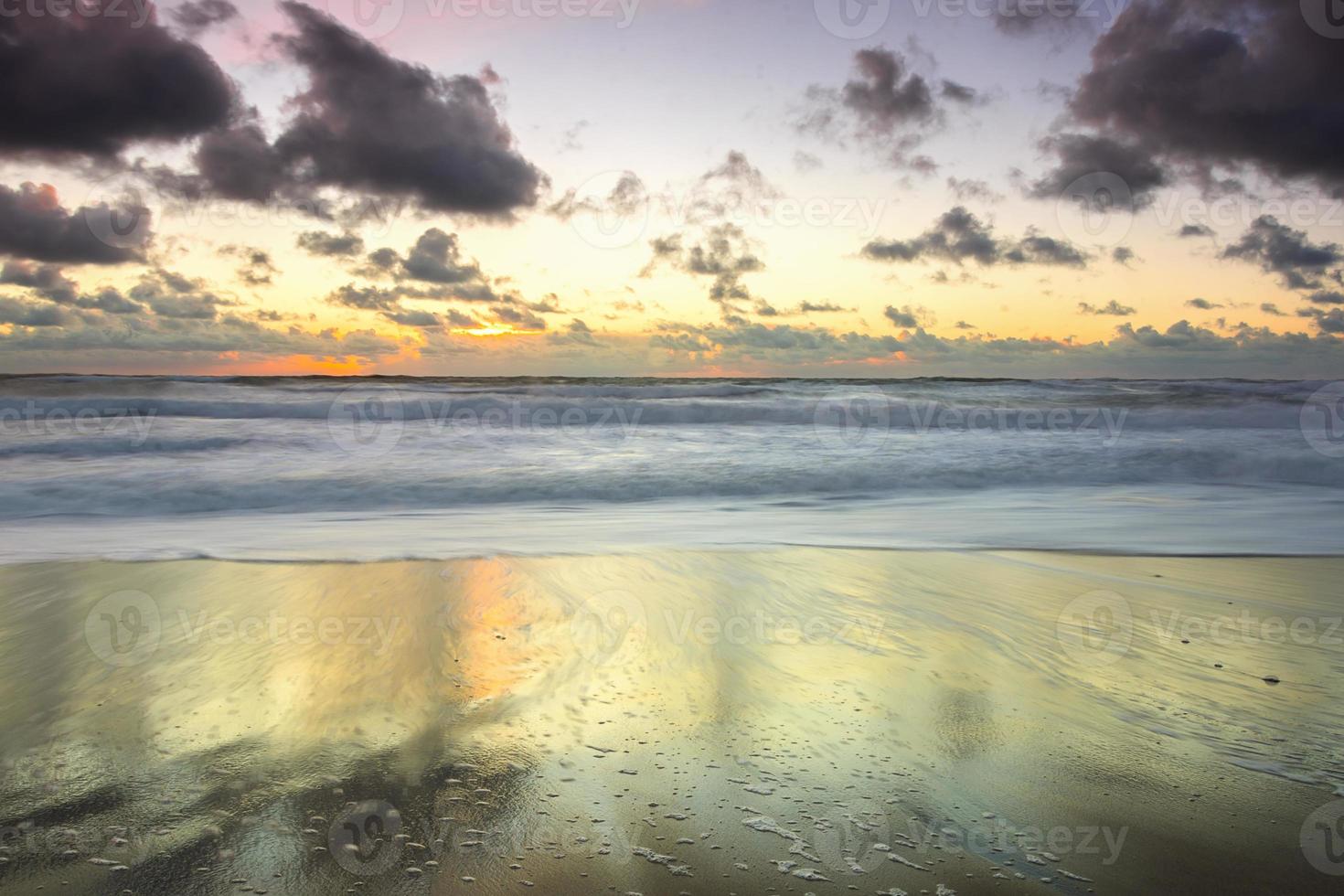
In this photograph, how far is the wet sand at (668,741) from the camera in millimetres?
1565

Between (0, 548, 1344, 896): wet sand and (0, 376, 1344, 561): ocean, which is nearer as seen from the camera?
(0, 548, 1344, 896): wet sand

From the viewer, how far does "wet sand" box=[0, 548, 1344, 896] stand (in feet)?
5.14

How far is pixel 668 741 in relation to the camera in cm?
214

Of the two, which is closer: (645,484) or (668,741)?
(668,741)

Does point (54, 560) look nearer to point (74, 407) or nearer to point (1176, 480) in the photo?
point (1176, 480)

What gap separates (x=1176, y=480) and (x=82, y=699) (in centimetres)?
1069

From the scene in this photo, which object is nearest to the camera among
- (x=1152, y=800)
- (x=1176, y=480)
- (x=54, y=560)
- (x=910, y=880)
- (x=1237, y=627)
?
(x=910, y=880)

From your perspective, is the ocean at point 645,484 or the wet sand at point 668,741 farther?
the ocean at point 645,484

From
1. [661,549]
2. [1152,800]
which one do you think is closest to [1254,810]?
[1152,800]

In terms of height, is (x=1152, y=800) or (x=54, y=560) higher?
(x=1152, y=800)

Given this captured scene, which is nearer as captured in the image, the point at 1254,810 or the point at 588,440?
the point at 1254,810

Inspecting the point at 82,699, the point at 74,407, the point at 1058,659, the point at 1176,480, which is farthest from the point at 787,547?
the point at 74,407

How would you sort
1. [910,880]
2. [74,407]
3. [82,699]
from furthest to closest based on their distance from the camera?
[74,407] < [82,699] < [910,880]

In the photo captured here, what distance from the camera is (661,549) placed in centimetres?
499
